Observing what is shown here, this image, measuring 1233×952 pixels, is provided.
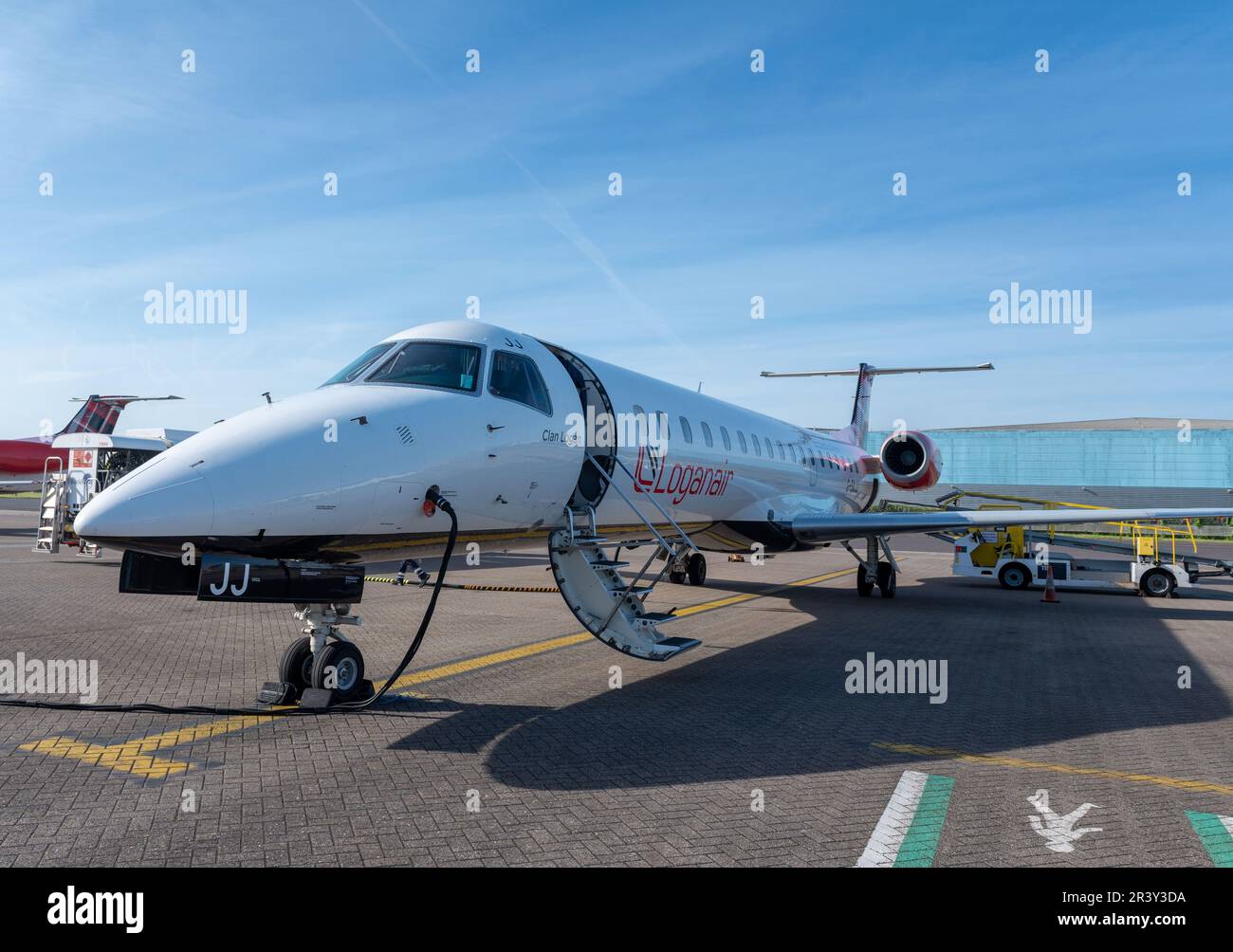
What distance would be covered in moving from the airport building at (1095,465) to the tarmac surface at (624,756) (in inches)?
2050

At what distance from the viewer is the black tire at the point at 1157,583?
1972cm

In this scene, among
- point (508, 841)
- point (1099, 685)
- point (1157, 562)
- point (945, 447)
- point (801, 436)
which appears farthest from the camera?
point (945, 447)

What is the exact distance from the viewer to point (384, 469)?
654cm

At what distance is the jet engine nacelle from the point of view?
1836 centimetres

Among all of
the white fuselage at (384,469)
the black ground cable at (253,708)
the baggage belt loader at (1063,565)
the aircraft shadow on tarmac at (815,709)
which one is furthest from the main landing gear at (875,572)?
the black ground cable at (253,708)

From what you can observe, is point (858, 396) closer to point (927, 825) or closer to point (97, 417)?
point (927, 825)

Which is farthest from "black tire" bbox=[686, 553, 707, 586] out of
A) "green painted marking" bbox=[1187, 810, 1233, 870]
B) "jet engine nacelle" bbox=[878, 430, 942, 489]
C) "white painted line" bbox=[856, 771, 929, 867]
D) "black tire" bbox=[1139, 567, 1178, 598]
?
"green painted marking" bbox=[1187, 810, 1233, 870]

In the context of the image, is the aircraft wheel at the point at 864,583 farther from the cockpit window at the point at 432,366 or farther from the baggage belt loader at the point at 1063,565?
the cockpit window at the point at 432,366

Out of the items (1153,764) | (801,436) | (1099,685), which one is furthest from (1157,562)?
(1153,764)

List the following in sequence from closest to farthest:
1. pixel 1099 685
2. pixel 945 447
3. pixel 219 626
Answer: pixel 1099 685, pixel 219 626, pixel 945 447

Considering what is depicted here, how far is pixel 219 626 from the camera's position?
11820 millimetres

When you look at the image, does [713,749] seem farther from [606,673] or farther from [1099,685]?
[1099,685]

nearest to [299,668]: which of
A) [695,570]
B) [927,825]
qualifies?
[927,825]
